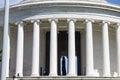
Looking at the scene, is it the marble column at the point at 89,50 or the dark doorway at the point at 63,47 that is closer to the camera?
the marble column at the point at 89,50

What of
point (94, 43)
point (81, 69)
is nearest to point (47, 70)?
point (81, 69)

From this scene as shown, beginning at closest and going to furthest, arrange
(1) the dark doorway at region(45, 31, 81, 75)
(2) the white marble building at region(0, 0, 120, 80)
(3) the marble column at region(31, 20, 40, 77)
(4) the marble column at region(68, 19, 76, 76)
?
1. (4) the marble column at region(68, 19, 76, 76)
2. (3) the marble column at region(31, 20, 40, 77)
3. (2) the white marble building at region(0, 0, 120, 80)
4. (1) the dark doorway at region(45, 31, 81, 75)

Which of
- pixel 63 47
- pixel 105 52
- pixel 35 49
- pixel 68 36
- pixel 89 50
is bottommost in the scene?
pixel 105 52

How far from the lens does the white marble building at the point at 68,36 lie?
6319 centimetres

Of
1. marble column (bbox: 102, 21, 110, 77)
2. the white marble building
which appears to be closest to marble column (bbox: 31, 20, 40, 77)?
the white marble building

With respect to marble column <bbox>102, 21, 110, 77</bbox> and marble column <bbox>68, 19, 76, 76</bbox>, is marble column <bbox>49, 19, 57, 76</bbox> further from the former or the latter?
marble column <bbox>102, 21, 110, 77</bbox>

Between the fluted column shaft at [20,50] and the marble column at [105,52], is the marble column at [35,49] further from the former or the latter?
the marble column at [105,52]

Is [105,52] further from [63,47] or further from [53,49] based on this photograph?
[63,47]

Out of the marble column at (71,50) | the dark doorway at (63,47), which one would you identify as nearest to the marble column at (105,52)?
the marble column at (71,50)

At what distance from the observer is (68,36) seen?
64125mm

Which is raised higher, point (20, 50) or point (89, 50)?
point (20, 50)

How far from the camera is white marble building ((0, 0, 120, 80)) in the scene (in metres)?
63.2

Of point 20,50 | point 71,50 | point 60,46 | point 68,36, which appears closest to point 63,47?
point 60,46

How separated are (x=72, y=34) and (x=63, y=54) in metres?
13.7
